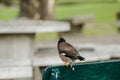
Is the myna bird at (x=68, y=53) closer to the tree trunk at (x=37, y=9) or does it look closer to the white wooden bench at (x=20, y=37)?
the white wooden bench at (x=20, y=37)

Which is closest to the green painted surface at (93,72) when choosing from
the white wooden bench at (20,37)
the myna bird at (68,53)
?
the myna bird at (68,53)

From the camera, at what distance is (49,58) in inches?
356

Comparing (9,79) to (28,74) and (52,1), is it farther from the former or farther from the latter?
(52,1)

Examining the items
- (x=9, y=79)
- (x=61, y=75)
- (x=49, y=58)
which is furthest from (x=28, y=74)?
(x=61, y=75)

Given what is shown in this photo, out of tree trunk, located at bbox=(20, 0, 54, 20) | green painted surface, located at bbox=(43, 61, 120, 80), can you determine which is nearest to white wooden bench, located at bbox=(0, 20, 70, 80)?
green painted surface, located at bbox=(43, 61, 120, 80)

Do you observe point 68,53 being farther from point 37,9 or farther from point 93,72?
point 37,9

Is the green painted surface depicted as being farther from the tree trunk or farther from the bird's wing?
the tree trunk

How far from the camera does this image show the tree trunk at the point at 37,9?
17656 millimetres

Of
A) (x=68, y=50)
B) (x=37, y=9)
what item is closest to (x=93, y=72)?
(x=68, y=50)

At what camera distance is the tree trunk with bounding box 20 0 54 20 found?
1766cm

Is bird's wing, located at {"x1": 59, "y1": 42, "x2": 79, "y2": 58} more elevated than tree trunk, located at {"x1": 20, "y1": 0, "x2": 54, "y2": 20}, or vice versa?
tree trunk, located at {"x1": 20, "y1": 0, "x2": 54, "y2": 20}

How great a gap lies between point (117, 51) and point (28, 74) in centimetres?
363

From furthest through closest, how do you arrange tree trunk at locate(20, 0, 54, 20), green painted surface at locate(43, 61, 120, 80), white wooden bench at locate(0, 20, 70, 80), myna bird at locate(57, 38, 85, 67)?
tree trunk at locate(20, 0, 54, 20) → white wooden bench at locate(0, 20, 70, 80) → myna bird at locate(57, 38, 85, 67) → green painted surface at locate(43, 61, 120, 80)

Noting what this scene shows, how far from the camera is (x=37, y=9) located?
18.2 m
